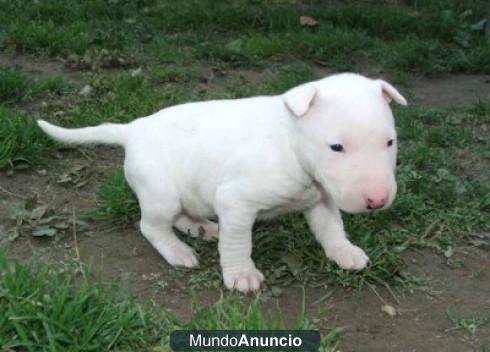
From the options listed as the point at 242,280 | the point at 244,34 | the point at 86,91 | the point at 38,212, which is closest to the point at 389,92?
the point at 242,280

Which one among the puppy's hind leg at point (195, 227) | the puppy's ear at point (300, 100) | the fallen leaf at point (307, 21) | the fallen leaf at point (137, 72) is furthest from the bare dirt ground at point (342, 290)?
the fallen leaf at point (307, 21)

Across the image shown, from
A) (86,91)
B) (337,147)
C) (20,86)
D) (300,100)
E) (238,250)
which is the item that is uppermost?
(300,100)

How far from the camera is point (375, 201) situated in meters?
3.13

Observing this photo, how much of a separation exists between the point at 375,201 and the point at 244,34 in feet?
17.6

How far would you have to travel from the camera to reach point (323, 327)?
139 inches

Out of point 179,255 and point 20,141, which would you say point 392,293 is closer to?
point 179,255

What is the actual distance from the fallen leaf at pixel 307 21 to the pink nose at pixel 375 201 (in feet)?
18.2

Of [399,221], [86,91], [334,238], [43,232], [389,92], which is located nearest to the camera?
[389,92]

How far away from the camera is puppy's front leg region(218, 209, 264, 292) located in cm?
364

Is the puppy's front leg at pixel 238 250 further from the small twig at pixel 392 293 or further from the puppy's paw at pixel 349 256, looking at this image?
the small twig at pixel 392 293

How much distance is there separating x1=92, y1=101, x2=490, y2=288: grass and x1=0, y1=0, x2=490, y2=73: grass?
211 cm

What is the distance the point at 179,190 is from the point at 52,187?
1259 millimetres

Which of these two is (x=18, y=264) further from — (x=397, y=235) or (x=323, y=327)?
(x=397, y=235)

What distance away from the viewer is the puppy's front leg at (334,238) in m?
3.87
